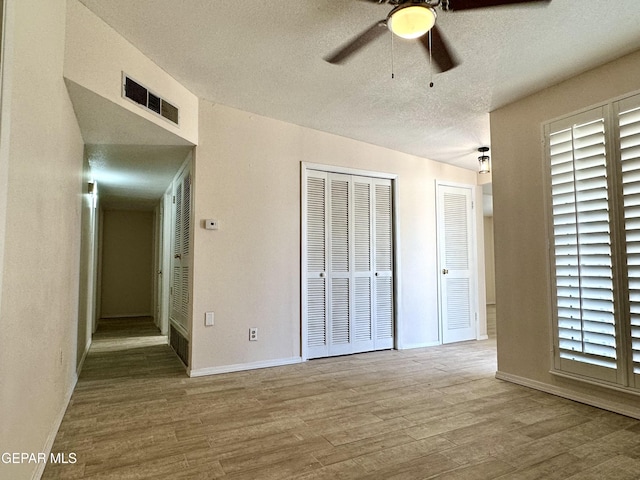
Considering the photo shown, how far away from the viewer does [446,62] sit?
7.77 feet

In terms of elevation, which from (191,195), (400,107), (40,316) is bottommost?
(40,316)

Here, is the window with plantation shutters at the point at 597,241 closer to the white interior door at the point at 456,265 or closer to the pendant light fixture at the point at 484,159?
the pendant light fixture at the point at 484,159

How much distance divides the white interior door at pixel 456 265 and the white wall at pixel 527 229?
158cm

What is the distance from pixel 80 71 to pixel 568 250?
3657 millimetres

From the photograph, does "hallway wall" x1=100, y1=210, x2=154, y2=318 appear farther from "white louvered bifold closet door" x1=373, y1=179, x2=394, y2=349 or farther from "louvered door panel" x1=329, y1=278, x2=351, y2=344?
"white louvered bifold closet door" x1=373, y1=179, x2=394, y2=349

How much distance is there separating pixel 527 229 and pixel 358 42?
7.22 ft

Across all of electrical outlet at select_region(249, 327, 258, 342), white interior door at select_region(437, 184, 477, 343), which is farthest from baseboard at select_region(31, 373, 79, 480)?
white interior door at select_region(437, 184, 477, 343)

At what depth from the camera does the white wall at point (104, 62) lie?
2275 mm

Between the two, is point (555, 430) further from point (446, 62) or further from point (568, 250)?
point (446, 62)

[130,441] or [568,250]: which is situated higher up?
[568,250]

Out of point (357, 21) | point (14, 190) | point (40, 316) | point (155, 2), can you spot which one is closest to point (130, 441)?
point (40, 316)

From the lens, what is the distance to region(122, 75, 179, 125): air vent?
8.83 feet

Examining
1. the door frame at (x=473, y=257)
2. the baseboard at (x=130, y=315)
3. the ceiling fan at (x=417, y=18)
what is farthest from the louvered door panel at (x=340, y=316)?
the baseboard at (x=130, y=315)

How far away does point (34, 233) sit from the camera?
1.72 meters
